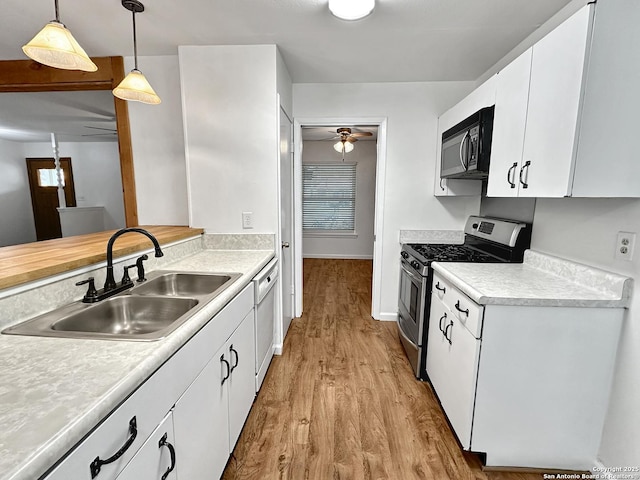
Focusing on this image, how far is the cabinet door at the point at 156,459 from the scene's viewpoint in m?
0.77

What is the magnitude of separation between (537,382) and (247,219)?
Answer: 6.71 feet

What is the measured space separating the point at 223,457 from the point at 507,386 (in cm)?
136

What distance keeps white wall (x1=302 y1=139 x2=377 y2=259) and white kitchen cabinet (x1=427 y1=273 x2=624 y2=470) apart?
4789 mm

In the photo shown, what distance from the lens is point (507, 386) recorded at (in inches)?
57.0

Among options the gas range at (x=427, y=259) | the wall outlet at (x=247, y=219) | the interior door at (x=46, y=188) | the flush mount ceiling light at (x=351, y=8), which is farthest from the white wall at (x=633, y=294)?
the interior door at (x=46, y=188)

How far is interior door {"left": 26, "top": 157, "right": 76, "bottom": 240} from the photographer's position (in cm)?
705

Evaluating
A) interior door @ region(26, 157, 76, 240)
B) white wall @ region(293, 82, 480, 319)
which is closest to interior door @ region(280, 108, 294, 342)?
white wall @ region(293, 82, 480, 319)

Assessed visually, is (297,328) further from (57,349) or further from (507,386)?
(57,349)

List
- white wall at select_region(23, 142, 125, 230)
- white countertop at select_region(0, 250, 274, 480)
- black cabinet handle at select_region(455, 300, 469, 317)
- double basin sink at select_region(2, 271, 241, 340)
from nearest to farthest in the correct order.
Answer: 1. white countertop at select_region(0, 250, 274, 480)
2. double basin sink at select_region(2, 271, 241, 340)
3. black cabinet handle at select_region(455, 300, 469, 317)
4. white wall at select_region(23, 142, 125, 230)

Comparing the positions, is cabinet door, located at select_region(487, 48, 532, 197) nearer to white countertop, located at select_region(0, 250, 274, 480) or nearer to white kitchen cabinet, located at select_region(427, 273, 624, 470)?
white kitchen cabinet, located at select_region(427, 273, 624, 470)

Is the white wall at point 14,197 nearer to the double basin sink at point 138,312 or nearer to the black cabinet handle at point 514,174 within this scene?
the double basin sink at point 138,312

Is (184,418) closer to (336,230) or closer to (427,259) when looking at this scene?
(427,259)

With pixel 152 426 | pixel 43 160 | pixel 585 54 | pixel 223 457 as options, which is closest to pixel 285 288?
pixel 223 457

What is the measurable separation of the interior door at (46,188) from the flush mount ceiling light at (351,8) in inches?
313
